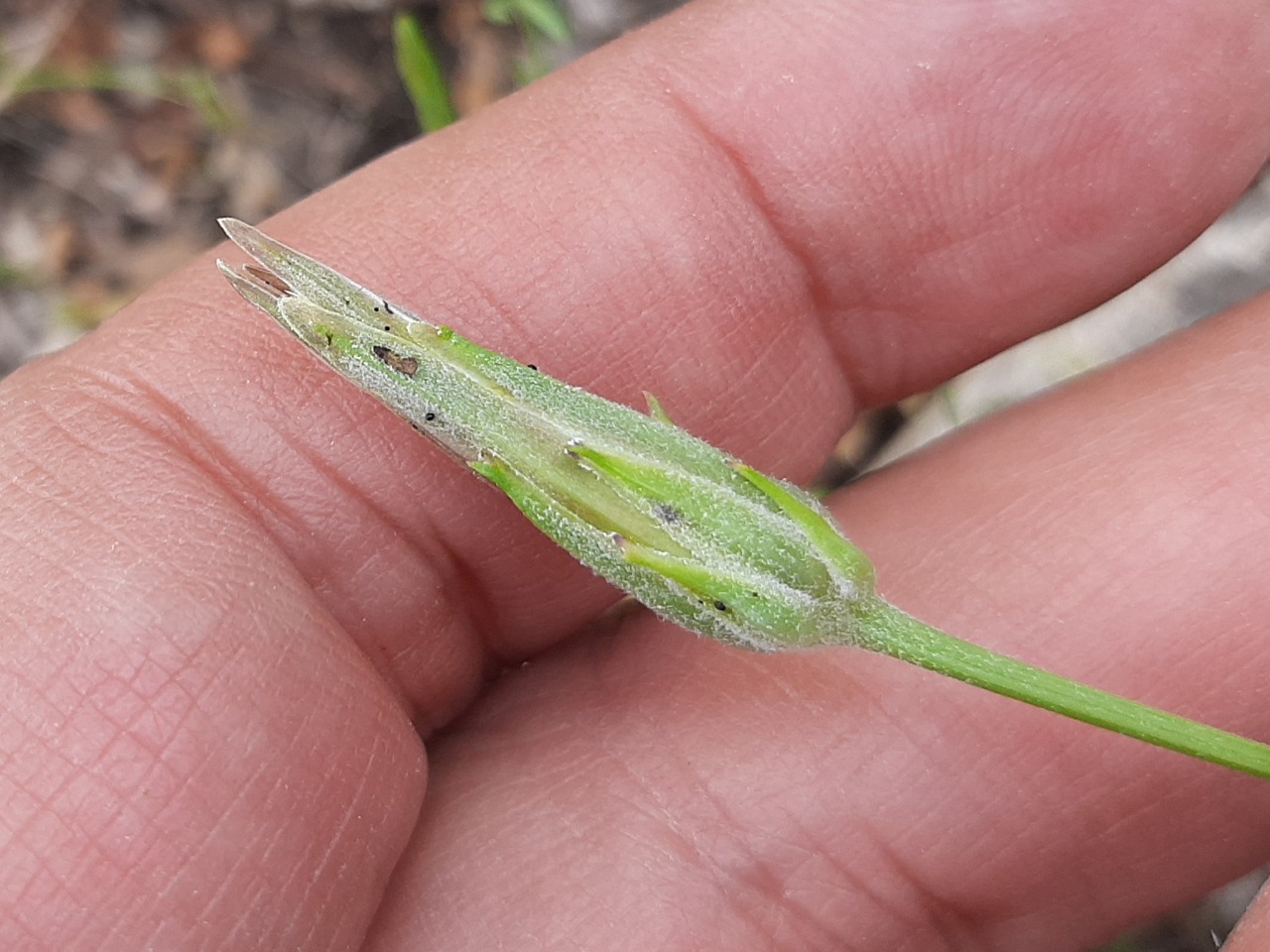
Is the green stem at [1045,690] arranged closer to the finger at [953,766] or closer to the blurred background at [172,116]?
the finger at [953,766]

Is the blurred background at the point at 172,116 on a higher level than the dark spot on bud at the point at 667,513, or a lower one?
higher

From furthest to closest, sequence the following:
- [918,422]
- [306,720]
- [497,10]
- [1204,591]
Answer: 1. [497,10]
2. [918,422]
3. [1204,591]
4. [306,720]

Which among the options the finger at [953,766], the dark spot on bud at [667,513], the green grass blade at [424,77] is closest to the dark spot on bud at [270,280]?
the dark spot on bud at [667,513]

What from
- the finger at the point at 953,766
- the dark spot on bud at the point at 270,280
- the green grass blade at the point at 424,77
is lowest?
the finger at the point at 953,766

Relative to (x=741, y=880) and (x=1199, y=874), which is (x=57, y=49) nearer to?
(x=741, y=880)

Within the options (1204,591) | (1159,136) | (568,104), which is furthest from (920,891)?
(568,104)

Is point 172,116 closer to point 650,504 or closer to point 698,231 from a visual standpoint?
point 698,231
